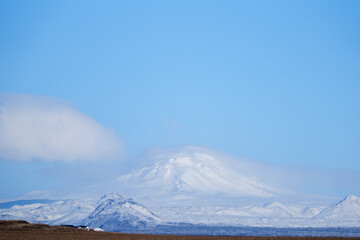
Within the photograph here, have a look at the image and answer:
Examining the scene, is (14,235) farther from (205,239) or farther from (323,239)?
(323,239)

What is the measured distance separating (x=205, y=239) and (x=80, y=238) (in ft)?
68.4

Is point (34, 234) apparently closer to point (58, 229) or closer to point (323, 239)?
point (58, 229)

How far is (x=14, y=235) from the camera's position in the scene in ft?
326

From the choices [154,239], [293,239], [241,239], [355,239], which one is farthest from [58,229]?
[355,239]

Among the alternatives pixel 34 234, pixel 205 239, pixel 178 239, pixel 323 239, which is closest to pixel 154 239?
pixel 178 239

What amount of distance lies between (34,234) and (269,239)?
38.2 m

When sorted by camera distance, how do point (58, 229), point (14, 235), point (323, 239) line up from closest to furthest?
point (14, 235), point (323, 239), point (58, 229)

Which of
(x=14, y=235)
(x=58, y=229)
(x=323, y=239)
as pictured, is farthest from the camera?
(x=58, y=229)

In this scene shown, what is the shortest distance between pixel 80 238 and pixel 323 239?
129ft

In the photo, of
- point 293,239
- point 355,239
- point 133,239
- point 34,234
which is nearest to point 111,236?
point 133,239

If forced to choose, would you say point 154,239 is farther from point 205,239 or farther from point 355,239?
point 355,239

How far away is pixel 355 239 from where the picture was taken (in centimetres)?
10781

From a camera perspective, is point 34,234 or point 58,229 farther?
point 58,229

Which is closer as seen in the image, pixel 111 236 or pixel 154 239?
pixel 154 239
